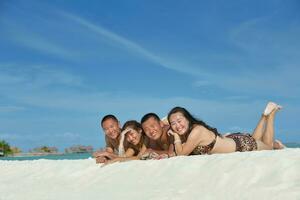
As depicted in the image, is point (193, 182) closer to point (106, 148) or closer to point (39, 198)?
point (39, 198)

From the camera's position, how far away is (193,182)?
456cm

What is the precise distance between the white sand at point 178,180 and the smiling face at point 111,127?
59cm

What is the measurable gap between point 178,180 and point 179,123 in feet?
3.67

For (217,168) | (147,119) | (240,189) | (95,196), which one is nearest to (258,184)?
(240,189)

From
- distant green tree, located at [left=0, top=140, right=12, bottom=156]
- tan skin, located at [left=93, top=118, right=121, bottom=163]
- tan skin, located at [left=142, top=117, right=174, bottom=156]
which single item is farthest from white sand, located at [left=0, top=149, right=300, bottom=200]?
distant green tree, located at [left=0, top=140, right=12, bottom=156]

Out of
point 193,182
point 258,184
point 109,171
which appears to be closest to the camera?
point 258,184

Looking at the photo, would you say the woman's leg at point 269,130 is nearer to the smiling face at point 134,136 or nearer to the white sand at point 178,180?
the white sand at point 178,180

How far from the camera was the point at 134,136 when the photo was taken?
6.33 metres

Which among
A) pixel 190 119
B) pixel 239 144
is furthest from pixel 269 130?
pixel 190 119

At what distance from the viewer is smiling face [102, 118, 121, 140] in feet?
21.9

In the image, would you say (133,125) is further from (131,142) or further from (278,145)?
(278,145)

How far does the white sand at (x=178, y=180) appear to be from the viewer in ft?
13.2

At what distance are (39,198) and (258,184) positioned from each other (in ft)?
8.18

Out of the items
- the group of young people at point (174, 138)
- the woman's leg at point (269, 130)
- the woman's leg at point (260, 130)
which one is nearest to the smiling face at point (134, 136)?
the group of young people at point (174, 138)
